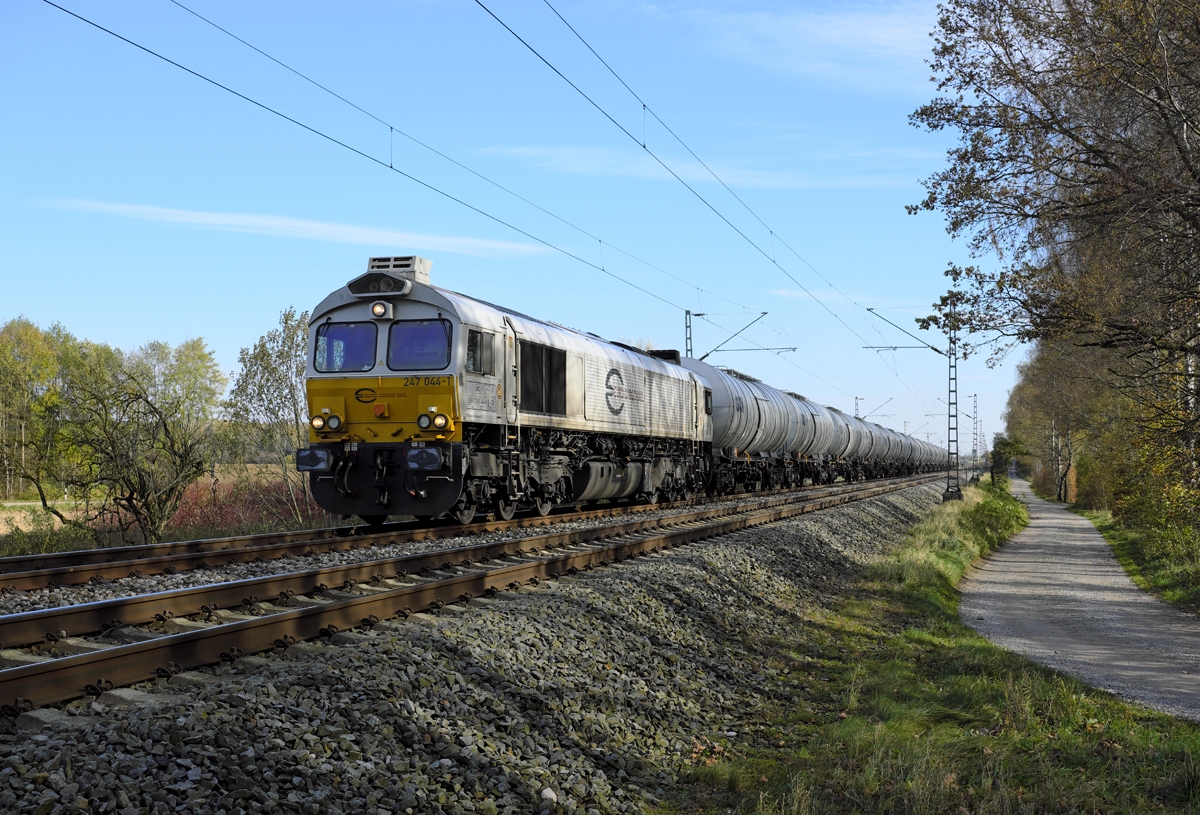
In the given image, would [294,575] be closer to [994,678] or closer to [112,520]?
[994,678]

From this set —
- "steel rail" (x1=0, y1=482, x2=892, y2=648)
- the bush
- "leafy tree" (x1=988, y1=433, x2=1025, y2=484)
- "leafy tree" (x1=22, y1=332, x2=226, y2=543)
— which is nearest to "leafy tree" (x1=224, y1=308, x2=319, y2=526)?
"leafy tree" (x1=22, y1=332, x2=226, y2=543)

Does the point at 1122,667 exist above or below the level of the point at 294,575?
below

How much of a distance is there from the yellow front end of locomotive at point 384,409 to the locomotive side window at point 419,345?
0.23 meters

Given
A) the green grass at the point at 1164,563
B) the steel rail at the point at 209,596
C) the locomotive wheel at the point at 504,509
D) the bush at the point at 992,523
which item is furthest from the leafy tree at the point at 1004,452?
the steel rail at the point at 209,596

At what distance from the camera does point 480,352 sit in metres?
14.3

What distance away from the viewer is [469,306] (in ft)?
46.8

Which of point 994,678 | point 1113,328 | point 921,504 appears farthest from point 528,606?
point 921,504

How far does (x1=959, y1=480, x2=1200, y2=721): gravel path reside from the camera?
31.7 ft

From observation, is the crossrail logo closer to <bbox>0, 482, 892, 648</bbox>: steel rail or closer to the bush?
<bbox>0, 482, 892, 648</bbox>: steel rail

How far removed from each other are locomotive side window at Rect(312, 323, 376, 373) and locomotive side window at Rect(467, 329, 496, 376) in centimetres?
158

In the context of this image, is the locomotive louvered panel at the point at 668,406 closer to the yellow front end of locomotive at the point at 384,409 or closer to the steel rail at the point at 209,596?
the yellow front end of locomotive at the point at 384,409

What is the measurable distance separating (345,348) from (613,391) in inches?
277

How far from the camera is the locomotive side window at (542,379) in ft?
51.9

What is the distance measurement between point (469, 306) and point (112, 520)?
26.7 feet
